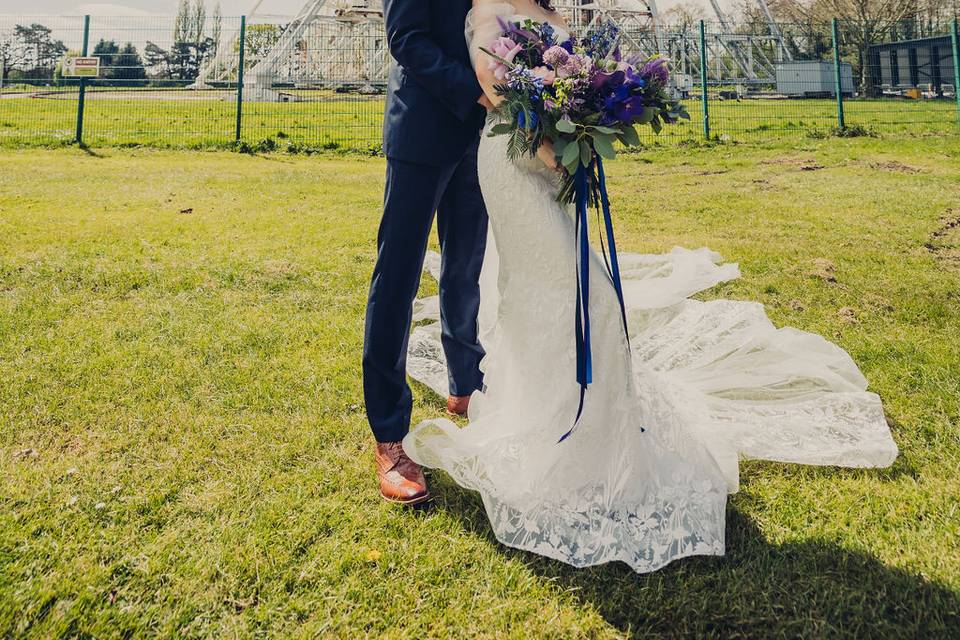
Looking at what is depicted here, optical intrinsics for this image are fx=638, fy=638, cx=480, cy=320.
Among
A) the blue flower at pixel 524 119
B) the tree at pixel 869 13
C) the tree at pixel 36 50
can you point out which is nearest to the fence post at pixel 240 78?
the tree at pixel 36 50

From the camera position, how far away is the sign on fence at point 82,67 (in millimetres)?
12547

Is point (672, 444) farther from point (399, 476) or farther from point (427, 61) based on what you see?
point (427, 61)

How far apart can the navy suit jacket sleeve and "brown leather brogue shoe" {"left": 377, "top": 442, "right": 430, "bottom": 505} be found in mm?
1250

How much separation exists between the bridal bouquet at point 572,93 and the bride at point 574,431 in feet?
0.37

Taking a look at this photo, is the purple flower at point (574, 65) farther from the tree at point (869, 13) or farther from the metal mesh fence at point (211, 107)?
the tree at point (869, 13)

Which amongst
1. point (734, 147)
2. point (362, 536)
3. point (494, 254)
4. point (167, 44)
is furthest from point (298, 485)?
point (167, 44)

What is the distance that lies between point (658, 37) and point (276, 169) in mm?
18416

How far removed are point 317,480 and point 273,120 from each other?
13700 millimetres

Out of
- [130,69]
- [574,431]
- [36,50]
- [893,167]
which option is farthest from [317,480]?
[36,50]

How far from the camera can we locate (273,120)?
14414mm

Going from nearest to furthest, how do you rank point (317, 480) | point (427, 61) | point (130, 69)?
point (427, 61) → point (317, 480) → point (130, 69)

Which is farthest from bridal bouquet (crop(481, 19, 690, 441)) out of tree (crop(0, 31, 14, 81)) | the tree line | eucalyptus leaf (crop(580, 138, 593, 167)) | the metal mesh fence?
tree (crop(0, 31, 14, 81))

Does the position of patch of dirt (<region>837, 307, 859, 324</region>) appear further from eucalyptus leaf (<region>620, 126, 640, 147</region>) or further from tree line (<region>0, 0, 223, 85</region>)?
tree line (<region>0, 0, 223, 85</region>)

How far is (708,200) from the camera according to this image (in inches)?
284
